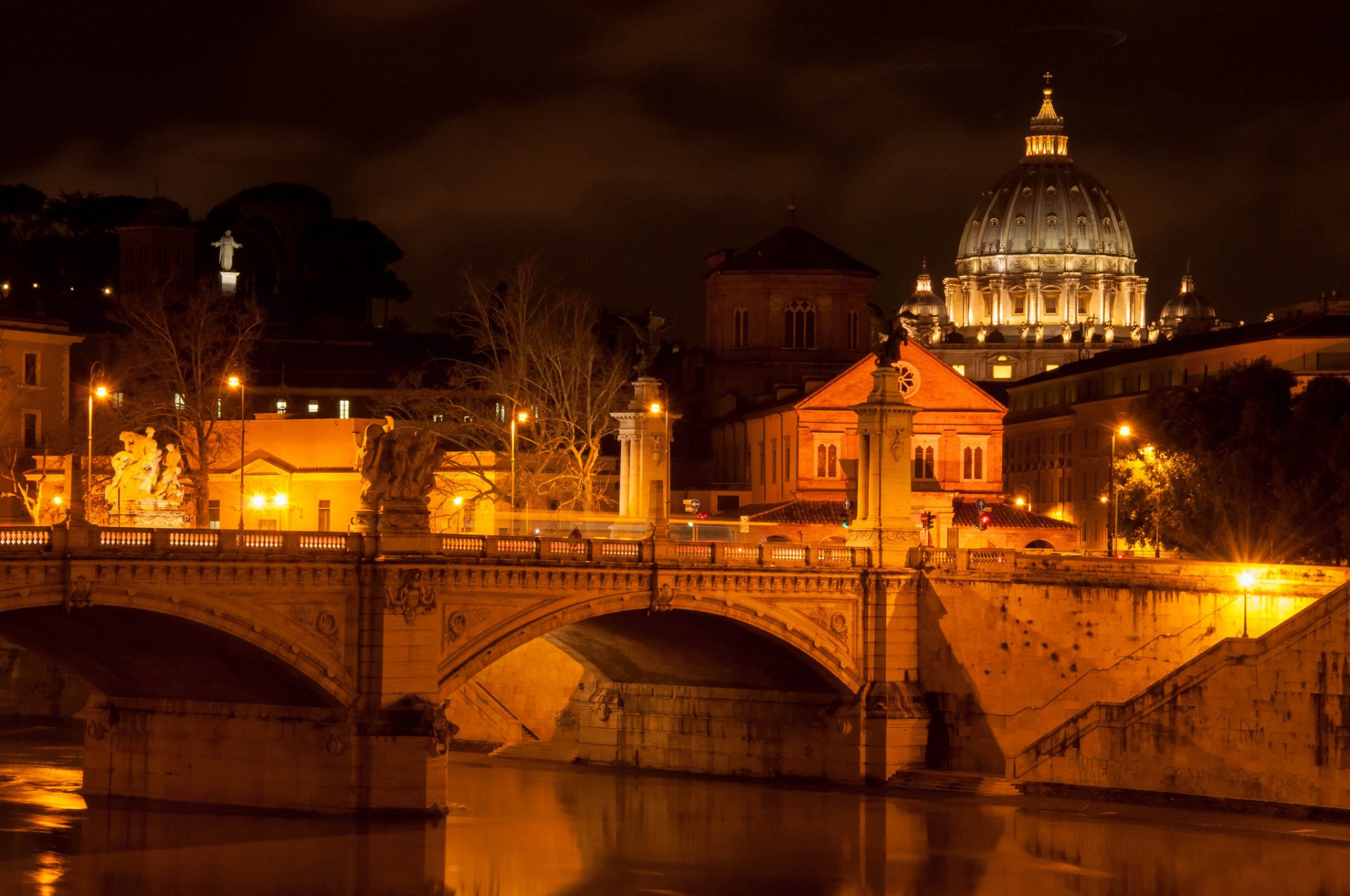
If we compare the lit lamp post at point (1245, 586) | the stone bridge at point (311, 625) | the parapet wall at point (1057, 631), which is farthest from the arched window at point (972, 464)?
the lit lamp post at point (1245, 586)

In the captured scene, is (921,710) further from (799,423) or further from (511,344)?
(799,423)

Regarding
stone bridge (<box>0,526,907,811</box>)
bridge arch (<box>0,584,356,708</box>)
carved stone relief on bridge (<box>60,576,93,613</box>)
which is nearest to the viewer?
carved stone relief on bridge (<box>60,576,93,613</box>)

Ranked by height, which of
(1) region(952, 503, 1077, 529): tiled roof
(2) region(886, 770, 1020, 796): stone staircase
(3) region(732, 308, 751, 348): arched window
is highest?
(3) region(732, 308, 751, 348): arched window

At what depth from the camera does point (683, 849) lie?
52.9 metres

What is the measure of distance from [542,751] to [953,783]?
42.4 feet

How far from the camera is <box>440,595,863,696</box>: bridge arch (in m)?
55.0

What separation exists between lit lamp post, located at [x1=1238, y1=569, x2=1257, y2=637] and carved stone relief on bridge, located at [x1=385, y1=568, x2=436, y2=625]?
1787cm

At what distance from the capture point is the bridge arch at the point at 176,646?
48.5m

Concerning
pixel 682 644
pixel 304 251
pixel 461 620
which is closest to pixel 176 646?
pixel 461 620

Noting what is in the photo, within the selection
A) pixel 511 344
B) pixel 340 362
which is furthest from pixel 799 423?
pixel 340 362

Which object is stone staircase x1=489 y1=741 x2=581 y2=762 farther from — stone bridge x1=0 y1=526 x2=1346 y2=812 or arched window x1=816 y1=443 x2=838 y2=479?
arched window x1=816 y1=443 x2=838 y2=479

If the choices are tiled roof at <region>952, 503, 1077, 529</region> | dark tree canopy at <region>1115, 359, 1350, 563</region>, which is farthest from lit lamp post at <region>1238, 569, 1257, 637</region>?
tiled roof at <region>952, 503, 1077, 529</region>

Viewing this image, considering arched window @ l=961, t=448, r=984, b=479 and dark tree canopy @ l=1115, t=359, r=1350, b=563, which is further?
Result: arched window @ l=961, t=448, r=984, b=479

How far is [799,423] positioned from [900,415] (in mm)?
32450
